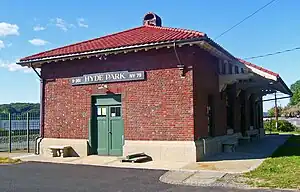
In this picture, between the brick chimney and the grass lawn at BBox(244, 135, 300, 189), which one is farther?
the brick chimney

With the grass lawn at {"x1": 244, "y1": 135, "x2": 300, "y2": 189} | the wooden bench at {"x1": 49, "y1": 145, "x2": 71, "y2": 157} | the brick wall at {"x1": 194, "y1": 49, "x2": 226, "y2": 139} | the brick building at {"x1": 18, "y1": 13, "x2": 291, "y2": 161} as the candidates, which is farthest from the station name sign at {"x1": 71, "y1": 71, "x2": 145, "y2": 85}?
the grass lawn at {"x1": 244, "y1": 135, "x2": 300, "y2": 189}

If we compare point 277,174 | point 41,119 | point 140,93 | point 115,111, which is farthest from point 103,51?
point 277,174

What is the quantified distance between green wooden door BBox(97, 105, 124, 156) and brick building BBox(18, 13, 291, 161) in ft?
0.13

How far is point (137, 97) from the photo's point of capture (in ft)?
44.2

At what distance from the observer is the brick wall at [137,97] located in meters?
12.7

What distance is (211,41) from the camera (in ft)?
40.4

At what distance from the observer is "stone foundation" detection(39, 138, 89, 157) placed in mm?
14438

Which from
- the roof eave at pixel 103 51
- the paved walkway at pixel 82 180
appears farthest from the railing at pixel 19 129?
the paved walkway at pixel 82 180

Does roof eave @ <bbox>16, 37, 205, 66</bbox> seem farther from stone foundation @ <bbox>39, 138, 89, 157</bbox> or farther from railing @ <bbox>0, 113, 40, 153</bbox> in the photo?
stone foundation @ <bbox>39, 138, 89, 157</bbox>

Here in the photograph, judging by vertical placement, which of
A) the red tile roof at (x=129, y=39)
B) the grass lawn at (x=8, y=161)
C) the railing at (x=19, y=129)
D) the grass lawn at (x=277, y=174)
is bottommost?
the grass lawn at (x=8, y=161)

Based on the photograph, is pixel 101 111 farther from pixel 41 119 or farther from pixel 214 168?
pixel 214 168

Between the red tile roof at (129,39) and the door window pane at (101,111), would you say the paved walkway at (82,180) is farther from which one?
the red tile roof at (129,39)

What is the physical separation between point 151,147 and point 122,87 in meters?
2.58

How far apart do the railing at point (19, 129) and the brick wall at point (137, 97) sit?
7.40 ft
